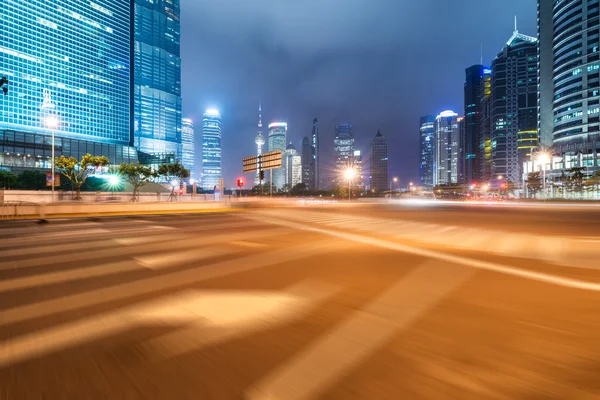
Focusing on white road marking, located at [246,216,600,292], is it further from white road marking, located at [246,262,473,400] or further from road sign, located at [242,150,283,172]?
road sign, located at [242,150,283,172]

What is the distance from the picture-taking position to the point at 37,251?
333 inches

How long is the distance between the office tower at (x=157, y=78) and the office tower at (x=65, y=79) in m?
37.9

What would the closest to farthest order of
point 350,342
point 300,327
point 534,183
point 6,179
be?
1. point 350,342
2. point 300,327
3. point 6,179
4. point 534,183

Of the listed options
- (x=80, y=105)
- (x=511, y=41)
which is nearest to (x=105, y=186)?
(x=80, y=105)

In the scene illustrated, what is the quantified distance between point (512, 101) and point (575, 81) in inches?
2719

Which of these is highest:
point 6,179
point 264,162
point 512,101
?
point 512,101

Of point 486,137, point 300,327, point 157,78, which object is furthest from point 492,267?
point 486,137

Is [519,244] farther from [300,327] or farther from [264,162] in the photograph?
[264,162]

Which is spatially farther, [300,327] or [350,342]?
[300,327]

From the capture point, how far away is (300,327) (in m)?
3.49

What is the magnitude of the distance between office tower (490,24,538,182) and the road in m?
187

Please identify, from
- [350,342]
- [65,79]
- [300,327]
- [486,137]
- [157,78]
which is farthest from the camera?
[486,137]

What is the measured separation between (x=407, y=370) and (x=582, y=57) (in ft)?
460

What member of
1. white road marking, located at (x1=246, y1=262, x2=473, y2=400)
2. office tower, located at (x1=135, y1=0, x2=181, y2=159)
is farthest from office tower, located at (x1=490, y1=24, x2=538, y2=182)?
white road marking, located at (x1=246, y1=262, x2=473, y2=400)
